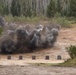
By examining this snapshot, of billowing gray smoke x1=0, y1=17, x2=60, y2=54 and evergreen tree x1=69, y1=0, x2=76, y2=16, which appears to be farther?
evergreen tree x1=69, y1=0, x2=76, y2=16

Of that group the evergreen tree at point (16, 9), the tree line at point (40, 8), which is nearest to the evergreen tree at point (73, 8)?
the tree line at point (40, 8)

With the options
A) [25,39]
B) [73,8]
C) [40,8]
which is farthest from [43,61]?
[40,8]

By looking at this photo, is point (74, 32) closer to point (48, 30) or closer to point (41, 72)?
point (48, 30)

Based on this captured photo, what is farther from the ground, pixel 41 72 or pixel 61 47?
pixel 41 72

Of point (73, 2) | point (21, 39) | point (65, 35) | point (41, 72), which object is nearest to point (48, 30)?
point (21, 39)

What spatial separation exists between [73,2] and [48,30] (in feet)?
81.1

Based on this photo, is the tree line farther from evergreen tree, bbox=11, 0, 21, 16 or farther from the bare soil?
the bare soil

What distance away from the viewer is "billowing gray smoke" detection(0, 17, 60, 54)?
73.7 ft

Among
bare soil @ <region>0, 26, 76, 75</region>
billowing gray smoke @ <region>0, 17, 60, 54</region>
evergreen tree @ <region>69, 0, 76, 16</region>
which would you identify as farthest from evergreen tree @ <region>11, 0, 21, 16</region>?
billowing gray smoke @ <region>0, 17, 60, 54</region>

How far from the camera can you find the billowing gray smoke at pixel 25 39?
22450mm

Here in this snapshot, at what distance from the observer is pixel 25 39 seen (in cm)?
2294

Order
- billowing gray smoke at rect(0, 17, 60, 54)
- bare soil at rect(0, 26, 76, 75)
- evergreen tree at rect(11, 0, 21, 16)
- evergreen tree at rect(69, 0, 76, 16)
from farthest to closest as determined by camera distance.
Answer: evergreen tree at rect(11, 0, 21, 16)
evergreen tree at rect(69, 0, 76, 16)
billowing gray smoke at rect(0, 17, 60, 54)
bare soil at rect(0, 26, 76, 75)

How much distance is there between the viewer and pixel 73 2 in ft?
160

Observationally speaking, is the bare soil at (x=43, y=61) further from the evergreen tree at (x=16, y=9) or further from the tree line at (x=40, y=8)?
the evergreen tree at (x=16, y=9)
